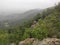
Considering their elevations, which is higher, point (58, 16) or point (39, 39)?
point (58, 16)

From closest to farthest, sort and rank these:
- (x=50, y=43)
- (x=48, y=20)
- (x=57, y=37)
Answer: (x=50, y=43), (x=57, y=37), (x=48, y=20)

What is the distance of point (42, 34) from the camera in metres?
45.9

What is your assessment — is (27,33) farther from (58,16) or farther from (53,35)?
(58,16)

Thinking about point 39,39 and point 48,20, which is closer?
point 39,39

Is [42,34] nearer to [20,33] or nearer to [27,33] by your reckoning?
[27,33]

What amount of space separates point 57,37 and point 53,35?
71.6 inches

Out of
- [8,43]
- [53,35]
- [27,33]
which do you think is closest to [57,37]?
[53,35]

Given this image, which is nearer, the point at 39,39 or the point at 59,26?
the point at 39,39

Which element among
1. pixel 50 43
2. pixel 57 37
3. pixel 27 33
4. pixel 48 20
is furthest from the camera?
pixel 48 20

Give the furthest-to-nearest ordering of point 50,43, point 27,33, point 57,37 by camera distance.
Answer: point 27,33
point 57,37
point 50,43

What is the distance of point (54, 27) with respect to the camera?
48594 millimetres

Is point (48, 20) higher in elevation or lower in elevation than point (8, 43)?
higher

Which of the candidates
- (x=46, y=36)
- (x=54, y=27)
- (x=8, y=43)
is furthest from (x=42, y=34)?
(x=8, y=43)

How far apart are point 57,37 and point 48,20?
31.3 feet
